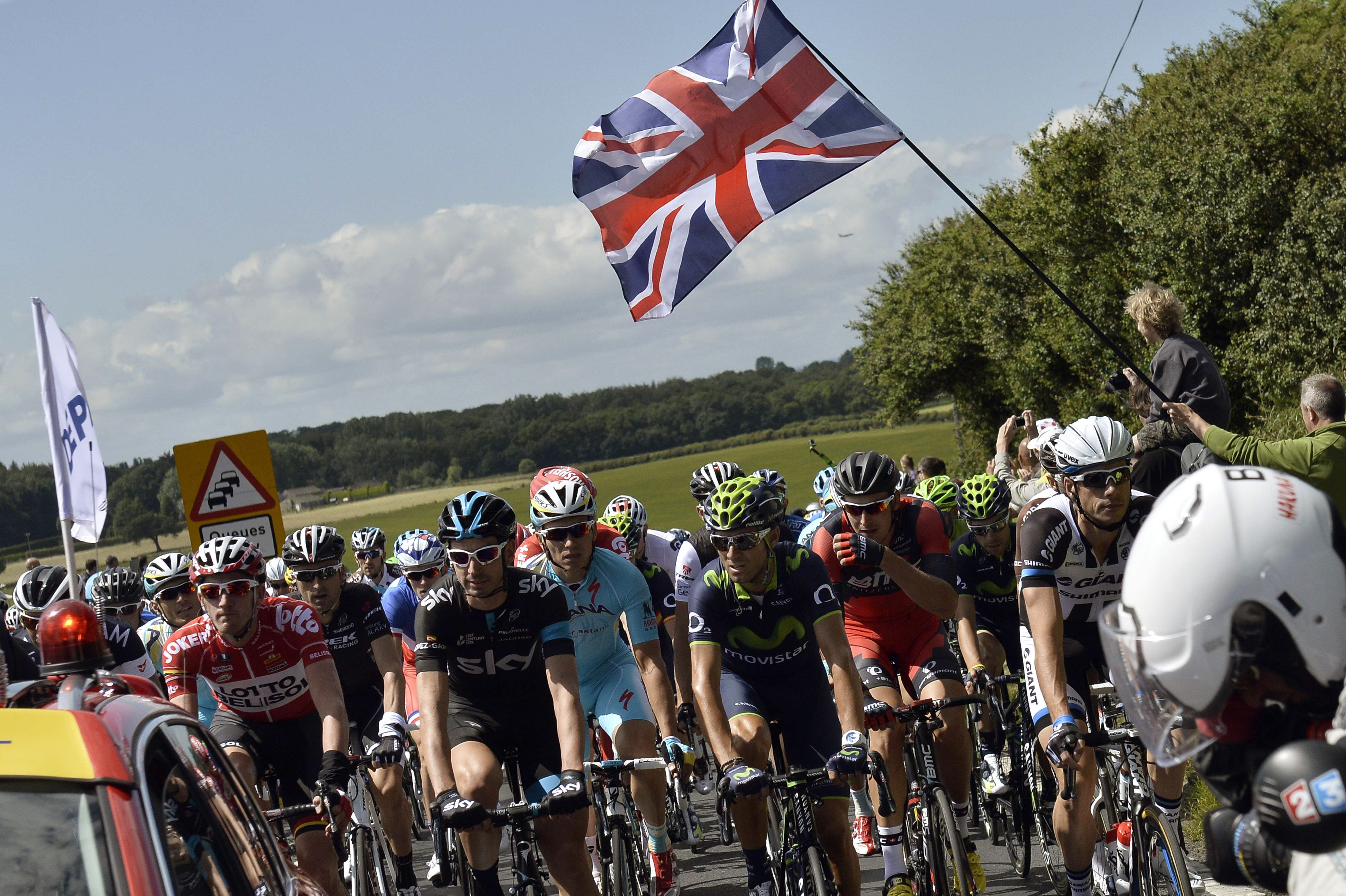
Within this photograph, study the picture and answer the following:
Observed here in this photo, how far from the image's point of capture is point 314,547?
27.3ft

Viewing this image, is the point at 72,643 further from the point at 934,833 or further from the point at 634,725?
the point at 934,833

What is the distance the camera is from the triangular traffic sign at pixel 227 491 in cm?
1116

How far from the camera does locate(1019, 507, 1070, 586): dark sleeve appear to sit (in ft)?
18.8

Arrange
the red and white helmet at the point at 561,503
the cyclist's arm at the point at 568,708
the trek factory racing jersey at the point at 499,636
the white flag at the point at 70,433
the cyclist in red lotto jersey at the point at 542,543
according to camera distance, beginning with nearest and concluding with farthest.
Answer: the cyclist's arm at the point at 568,708, the trek factory racing jersey at the point at 499,636, the red and white helmet at the point at 561,503, the cyclist in red lotto jersey at the point at 542,543, the white flag at the point at 70,433

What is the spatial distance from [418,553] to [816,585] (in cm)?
375

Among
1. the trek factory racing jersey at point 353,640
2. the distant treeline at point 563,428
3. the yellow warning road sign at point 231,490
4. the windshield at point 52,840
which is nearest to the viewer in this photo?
the windshield at point 52,840

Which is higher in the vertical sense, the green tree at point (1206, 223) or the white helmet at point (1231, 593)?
the green tree at point (1206, 223)

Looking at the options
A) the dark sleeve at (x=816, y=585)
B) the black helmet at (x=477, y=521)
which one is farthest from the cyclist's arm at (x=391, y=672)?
the dark sleeve at (x=816, y=585)

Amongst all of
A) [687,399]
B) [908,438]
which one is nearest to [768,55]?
[908,438]

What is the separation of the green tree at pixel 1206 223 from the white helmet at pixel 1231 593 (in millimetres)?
20400

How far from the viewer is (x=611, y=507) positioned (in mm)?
10391

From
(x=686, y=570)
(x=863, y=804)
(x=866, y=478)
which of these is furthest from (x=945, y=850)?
(x=686, y=570)

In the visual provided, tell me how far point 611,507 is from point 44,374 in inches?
182

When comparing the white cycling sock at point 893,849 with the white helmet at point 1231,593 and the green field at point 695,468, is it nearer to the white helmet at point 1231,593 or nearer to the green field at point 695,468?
the white helmet at point 1231,593
